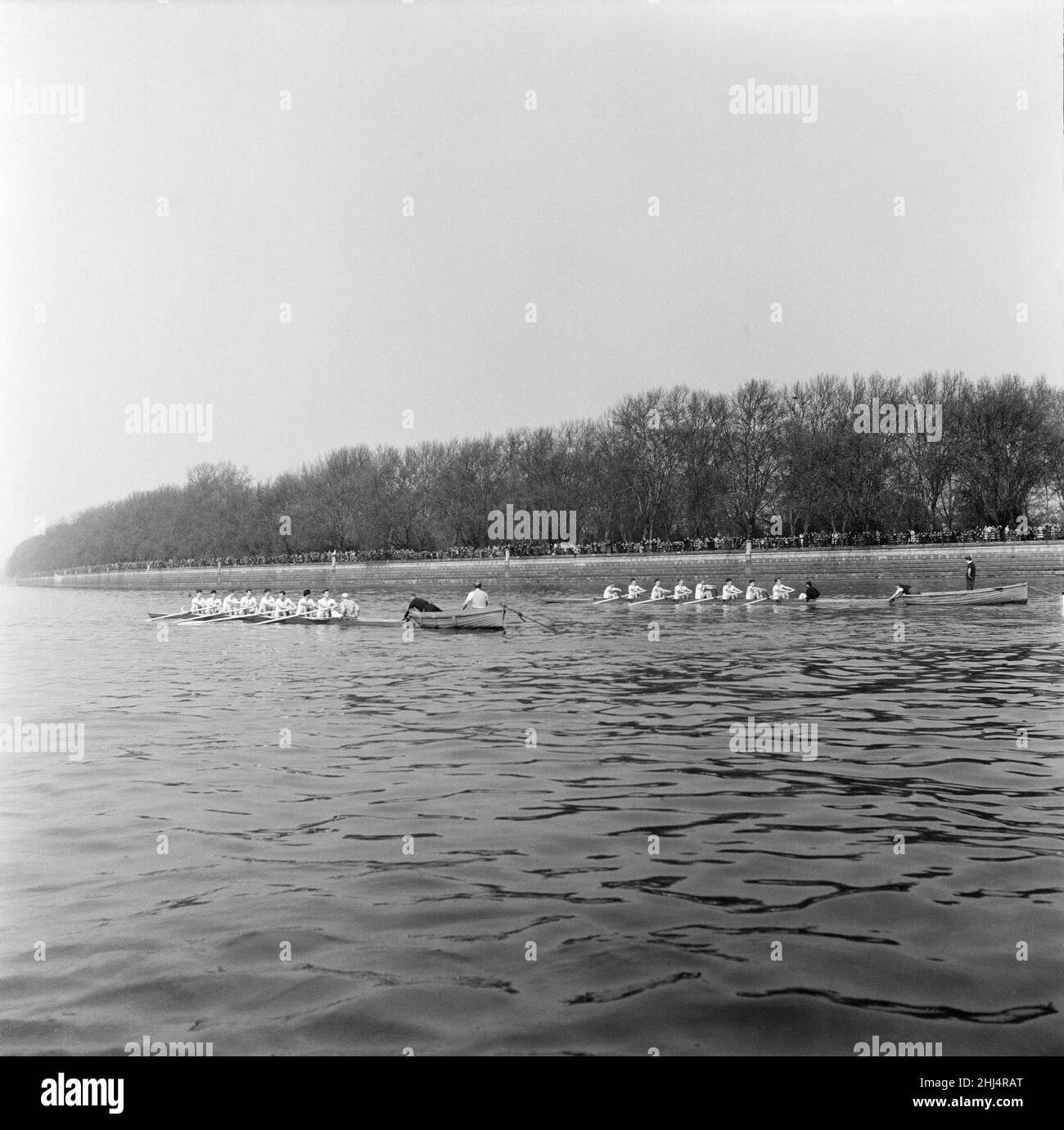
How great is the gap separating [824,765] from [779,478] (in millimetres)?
75837

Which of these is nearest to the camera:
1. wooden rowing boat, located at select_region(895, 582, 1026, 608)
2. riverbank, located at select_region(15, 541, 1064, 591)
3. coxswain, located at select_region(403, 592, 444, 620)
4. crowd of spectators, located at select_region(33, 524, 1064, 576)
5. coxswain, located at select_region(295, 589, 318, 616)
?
coxswain, located at select_region(403, 592, 444, 620)

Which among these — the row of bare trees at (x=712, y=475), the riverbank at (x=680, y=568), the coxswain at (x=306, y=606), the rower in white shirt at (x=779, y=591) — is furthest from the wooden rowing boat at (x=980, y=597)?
the row of bare trees at (x=712, y=475)

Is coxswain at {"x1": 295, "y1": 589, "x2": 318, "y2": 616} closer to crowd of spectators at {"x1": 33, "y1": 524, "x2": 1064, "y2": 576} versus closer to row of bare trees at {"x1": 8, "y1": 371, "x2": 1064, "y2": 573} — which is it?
row of bare trees at {"x1": 8, "y1": 371, "x2": 1064, "y2": 573}

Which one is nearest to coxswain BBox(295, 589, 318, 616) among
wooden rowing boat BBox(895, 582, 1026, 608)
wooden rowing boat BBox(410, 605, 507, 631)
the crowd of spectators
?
wooden rowing boat BBox(410, 605, 507, 631)

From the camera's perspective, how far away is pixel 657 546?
285ft

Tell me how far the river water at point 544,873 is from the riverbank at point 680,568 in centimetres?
4718

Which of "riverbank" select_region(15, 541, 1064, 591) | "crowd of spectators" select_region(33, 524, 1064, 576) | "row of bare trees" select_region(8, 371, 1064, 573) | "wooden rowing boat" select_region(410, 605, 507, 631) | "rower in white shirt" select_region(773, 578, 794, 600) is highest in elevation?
"row of bare trees" select_region(8, 371, 1064, 573)

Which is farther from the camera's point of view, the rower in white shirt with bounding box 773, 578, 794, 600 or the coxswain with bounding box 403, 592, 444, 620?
the rower in white shirt with bounding box 773, 578, 794, 600

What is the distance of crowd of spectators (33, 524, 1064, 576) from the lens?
7338 cm

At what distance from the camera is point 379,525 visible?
10788cm

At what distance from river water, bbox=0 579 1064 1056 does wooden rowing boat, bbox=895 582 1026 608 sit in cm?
2091

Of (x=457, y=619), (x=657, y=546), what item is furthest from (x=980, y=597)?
(x=657, y=546)
